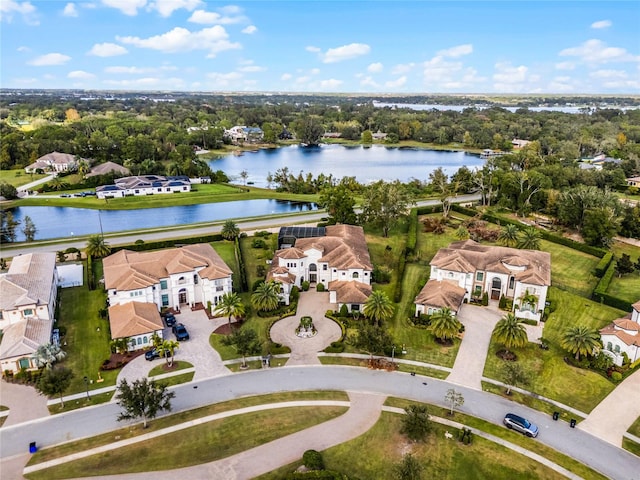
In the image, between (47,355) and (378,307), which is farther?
(378,307)

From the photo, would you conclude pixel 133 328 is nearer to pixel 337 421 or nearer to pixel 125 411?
pixel 125 411

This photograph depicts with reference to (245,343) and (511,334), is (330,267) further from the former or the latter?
(511,334)

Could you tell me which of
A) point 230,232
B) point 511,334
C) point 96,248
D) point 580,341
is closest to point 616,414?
point 580,341

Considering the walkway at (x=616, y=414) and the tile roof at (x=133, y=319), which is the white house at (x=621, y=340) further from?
the tile roof at (x=133, y=319)

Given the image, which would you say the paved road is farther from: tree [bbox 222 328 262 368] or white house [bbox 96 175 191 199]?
white house [bbox 96 175 191 199]

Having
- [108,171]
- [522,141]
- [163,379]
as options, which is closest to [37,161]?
[108,171]

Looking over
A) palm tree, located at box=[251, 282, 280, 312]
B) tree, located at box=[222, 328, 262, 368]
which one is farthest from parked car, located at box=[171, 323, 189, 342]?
palm tree, located at box=[251, 282, 280, 312]
